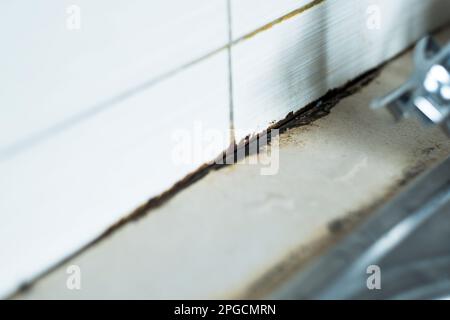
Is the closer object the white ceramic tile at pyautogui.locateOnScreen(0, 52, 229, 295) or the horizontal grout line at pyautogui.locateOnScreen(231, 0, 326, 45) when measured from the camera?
the white ceramic tile at pyautogui.locateOnScreen(0, 52, 229, 295)

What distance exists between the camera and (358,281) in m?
0.67

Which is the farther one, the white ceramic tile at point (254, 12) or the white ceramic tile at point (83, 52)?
the white ceramic tile at point (254, 12)

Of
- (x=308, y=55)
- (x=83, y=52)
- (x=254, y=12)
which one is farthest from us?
(x=308, y=55)

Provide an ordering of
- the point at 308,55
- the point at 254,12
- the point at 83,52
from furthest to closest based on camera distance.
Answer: the point at 308,55 < the point at 254,12 < the point at 83,52

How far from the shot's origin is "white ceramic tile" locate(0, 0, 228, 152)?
559 mm

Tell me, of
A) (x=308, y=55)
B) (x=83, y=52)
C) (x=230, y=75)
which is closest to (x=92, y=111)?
(x=83, y=52)

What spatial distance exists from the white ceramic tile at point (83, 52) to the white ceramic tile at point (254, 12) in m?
0.03

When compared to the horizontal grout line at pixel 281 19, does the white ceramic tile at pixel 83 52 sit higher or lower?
lower

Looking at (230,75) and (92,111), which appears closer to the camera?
(92,111)

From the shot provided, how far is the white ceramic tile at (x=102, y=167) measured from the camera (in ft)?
2.05

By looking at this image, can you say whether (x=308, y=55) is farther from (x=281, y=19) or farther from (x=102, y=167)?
(x=102, y=167)

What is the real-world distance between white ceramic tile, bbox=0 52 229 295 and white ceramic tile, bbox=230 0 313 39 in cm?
4

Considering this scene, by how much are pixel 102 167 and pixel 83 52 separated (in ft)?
0.44

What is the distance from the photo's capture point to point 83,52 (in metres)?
0.60
